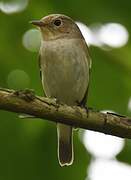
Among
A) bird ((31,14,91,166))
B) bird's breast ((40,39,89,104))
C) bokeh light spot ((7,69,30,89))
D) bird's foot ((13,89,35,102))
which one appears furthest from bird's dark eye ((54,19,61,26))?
bird's foot ((13,89,35,102))

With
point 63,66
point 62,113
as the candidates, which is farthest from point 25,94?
point 63,66

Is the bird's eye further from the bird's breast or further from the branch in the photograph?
the branch

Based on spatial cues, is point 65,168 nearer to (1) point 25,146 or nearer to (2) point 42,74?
(1) point 25,146

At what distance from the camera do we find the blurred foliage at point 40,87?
3639 millimetres

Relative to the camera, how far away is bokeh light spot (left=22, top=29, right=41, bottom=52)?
164 inches

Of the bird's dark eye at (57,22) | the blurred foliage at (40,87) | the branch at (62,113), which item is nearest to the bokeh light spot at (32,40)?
the blurred foliage at (40,87)

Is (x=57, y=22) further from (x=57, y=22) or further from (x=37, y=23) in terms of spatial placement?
(x=37, y=23)

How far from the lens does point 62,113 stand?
9.95 ft

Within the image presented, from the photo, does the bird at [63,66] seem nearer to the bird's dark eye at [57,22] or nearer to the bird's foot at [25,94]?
the bird's dark eye at [57,22]

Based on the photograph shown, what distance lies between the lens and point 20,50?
13.2 ft

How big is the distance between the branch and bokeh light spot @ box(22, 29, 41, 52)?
45.8 inches

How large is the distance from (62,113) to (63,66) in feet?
5.38

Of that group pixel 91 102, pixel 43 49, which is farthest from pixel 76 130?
pixel 43 49

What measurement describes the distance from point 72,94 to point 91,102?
0.83 m
